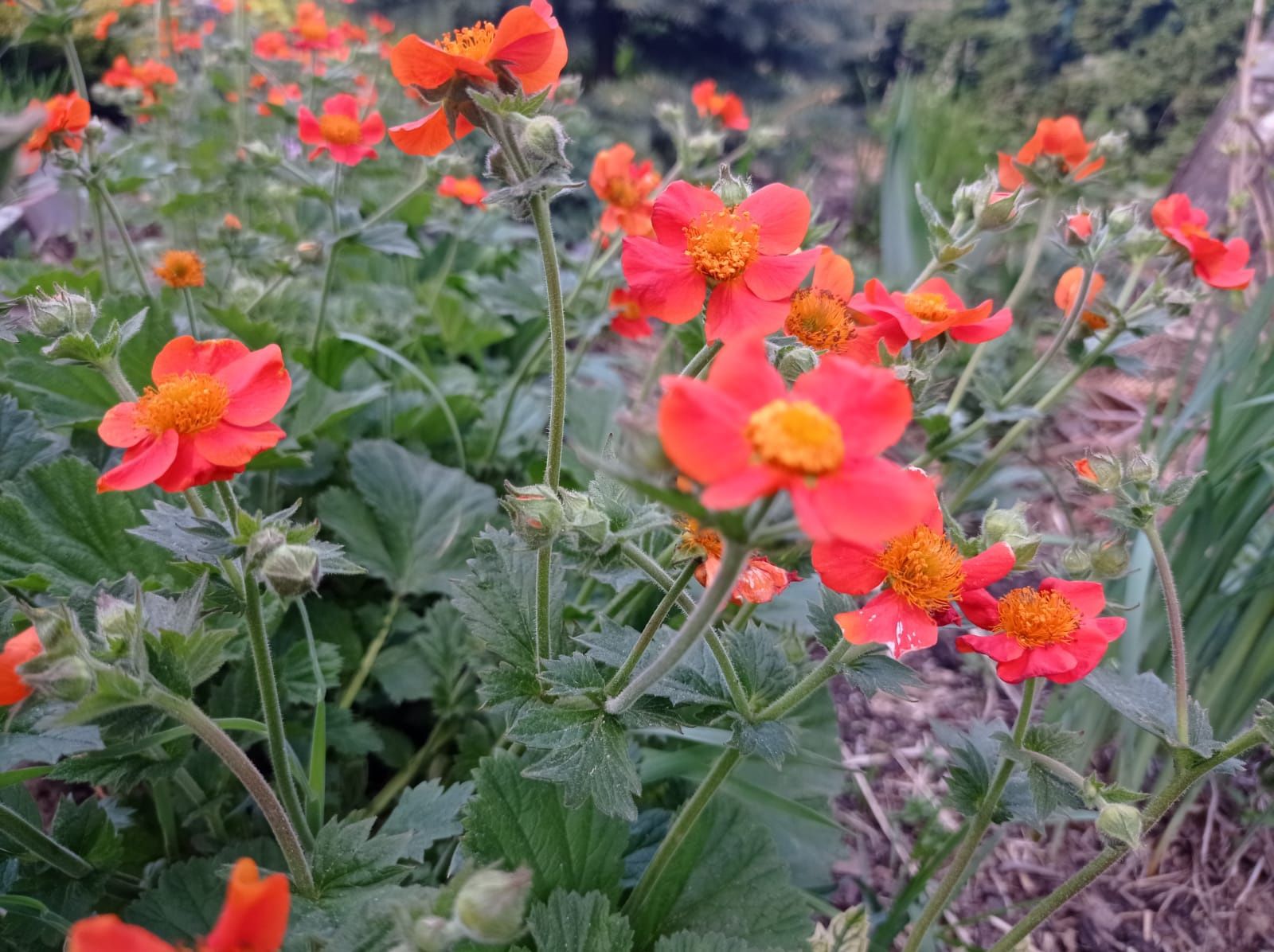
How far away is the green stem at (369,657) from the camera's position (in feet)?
5.36

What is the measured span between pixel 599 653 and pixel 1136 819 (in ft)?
2.16

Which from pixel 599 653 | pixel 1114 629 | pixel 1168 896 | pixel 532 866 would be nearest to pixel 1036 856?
pixel 1168 896

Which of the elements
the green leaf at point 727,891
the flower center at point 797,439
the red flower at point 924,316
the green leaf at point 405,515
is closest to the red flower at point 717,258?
the red flower at point 924,316

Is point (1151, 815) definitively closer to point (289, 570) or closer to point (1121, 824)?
point (1121, 824)

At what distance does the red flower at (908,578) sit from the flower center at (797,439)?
0.99 feet

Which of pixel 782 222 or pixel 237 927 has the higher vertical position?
pixel 782 222

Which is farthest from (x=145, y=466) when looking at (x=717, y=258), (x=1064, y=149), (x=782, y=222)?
(x=1064, y=149)

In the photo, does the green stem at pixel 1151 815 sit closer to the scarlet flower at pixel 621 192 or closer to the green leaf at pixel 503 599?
the green leaf at pixel 503 599

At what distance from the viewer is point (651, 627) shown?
96 cm

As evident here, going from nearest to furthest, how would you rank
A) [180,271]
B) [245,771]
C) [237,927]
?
→ [237,927] → [245,771] → [180,271]

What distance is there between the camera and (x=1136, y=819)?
3.16 ft

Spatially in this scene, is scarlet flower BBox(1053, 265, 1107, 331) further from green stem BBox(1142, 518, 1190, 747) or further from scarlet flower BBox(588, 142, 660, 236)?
scarlet flower BBox(588, 142, 660, 236)

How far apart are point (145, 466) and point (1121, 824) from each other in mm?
→ 1206

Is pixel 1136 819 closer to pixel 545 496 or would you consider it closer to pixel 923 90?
pixel 545 496
